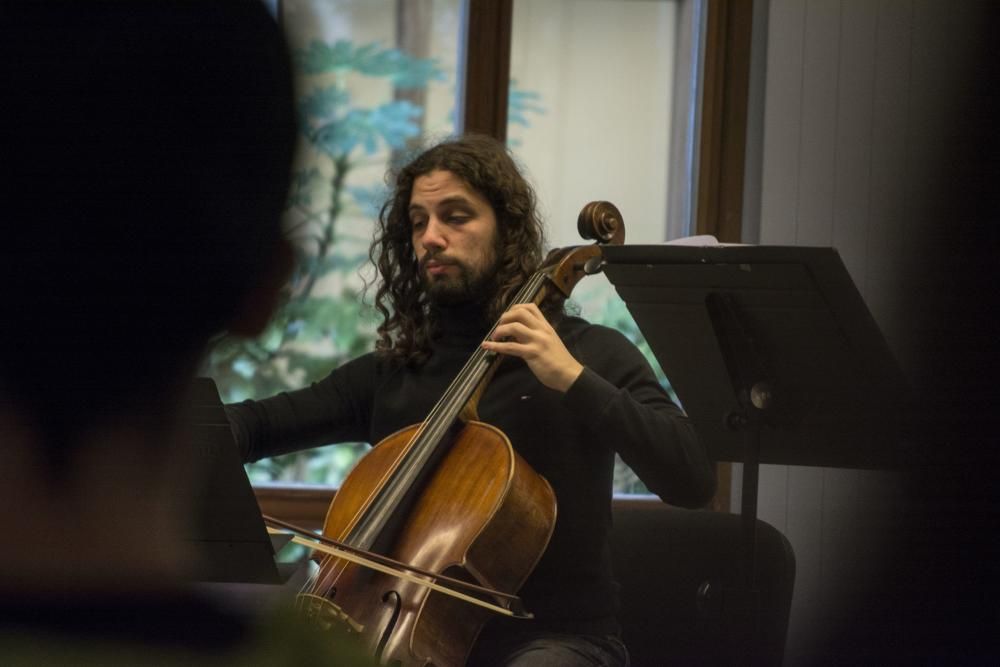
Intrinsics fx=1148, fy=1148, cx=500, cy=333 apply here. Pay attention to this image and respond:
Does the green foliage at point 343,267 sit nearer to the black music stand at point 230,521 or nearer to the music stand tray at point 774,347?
the music stand tray at point 774,347

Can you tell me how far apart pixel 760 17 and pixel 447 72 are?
2.38 ft

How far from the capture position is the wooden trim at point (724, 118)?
263 centimetres

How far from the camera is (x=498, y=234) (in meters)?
1.96

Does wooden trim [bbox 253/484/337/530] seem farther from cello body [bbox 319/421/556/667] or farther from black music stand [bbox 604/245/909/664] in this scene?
black music stand [bbox 604/245/909/664]

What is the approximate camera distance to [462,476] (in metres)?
1.57

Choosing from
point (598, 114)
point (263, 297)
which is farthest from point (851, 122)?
point (263, 297)

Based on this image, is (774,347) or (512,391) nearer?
(774,347)

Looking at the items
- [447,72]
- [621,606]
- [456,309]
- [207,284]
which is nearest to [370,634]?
[621,606]

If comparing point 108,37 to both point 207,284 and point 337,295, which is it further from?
point 337,295

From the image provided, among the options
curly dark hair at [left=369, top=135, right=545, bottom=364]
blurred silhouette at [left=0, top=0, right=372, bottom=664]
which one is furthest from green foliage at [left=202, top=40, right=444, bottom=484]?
blurred silhouette at [left=0, top=0, right=372, bottom=664]

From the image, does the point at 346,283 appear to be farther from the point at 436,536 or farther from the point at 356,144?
the point at 436,536

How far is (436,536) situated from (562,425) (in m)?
0.34

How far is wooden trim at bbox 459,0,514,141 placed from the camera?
258 cm

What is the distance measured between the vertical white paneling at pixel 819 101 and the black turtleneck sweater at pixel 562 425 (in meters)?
0.89
